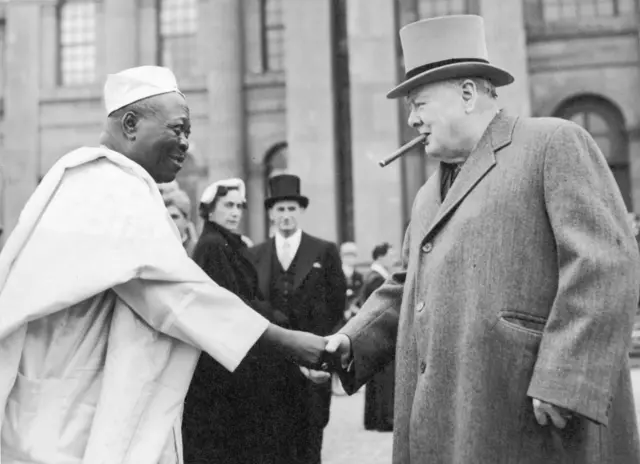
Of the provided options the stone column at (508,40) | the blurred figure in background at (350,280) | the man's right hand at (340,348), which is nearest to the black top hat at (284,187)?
the man's right hand at (340,348)

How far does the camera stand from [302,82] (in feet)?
62.5

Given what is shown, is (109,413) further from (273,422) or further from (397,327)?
(273,422)

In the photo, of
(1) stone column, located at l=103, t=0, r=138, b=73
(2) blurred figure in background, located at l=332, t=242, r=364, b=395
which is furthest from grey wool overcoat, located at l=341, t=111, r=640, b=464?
(1) stone column, located at l=103, t=0, r=138, b=73

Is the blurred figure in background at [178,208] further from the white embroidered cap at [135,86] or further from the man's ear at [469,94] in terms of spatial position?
the man's ear at [469,94]

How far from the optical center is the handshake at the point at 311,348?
3070 mm

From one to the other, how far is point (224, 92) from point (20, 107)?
232 inches

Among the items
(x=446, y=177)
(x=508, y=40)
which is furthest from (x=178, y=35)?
(x=446, y=177)

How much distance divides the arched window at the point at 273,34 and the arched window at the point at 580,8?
21.9 feet

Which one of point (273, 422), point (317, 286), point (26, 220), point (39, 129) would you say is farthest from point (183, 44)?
point (26, 220)

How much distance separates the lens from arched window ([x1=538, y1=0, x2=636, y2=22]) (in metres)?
19.3

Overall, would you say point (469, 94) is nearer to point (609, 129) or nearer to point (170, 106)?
point (170, 106)

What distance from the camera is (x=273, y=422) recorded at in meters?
5.04

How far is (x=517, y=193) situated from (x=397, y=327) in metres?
0.99

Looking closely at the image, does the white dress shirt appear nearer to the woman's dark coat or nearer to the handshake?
the woman's dark coat
